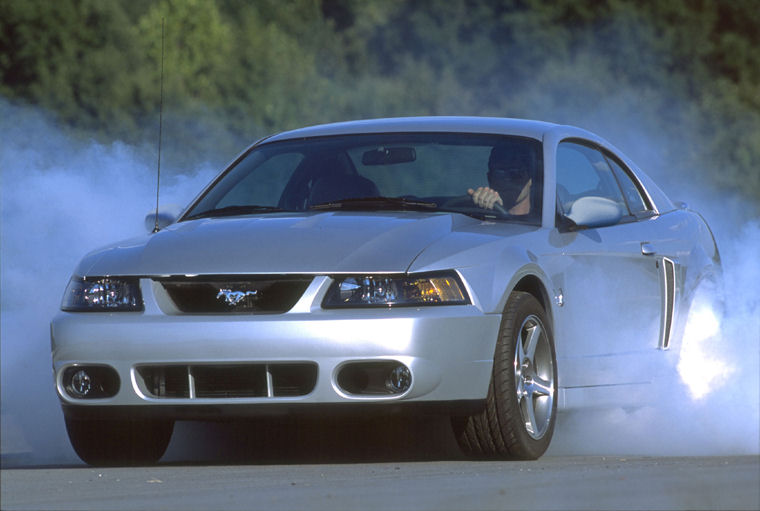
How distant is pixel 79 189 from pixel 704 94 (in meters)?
31.7

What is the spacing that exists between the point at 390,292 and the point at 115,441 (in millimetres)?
→ 1400

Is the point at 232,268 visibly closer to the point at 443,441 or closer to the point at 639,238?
the point at 443,441

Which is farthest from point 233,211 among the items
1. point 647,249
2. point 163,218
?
point 647,249

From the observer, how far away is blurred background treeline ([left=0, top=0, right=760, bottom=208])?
35812 millimetres

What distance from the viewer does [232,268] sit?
6543 mm

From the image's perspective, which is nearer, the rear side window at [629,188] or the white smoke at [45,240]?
the white smoke at [45,240]

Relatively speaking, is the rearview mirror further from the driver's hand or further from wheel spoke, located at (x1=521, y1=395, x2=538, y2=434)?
wheel spoke, located at (x1=521, y1=395, x2=538, y2=434)

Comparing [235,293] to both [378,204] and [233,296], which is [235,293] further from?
[378,204]

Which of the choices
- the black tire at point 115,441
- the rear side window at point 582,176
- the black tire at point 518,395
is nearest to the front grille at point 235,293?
the black tire at point 115,441

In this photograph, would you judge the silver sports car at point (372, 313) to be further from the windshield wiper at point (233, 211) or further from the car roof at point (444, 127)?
the car roof at point (444, 127)

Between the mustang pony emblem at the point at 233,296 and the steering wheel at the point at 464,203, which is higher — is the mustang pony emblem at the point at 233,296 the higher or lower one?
the lower one

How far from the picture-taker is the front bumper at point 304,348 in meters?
6.36

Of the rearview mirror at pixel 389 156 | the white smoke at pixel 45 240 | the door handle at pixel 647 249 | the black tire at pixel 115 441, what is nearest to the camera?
the black tire at pixel 115 441

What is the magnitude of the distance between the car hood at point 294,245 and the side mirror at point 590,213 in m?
0.37
